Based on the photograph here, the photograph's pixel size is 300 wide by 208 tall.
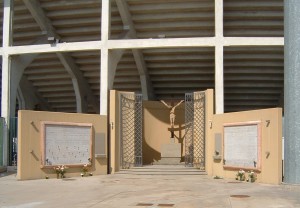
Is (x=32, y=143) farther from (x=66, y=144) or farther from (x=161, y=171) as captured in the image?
(x=161, y=171)

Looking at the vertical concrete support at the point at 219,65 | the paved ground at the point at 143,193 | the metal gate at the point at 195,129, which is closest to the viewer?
the paved ground at the point at 143,193

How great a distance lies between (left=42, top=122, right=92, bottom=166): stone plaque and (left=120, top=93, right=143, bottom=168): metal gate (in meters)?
2.02

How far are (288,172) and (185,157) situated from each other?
26.7 ft

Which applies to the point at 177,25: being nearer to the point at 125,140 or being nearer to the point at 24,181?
the point at 125,140

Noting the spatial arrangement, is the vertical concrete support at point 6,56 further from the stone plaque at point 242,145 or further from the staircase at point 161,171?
the stone plaque at point 242,145

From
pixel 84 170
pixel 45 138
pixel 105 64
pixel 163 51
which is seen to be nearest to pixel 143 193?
pixel 45 138

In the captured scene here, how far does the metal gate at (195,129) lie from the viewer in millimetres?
19688

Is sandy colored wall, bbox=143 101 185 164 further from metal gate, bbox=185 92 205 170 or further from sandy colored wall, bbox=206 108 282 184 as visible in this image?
sandy colored wall, bbox=206 108 282 184

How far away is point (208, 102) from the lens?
18.8 meters

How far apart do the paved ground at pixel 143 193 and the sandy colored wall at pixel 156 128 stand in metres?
5.41

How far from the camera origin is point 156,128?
2284 centimetres

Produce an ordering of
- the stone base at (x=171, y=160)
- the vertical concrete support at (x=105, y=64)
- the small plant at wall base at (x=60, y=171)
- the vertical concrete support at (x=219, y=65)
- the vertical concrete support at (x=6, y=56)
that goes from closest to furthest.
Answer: the small plant at wall base at (x=60, y=171)
the vertical concrete support at (x=219, y=65)
the vertical concrete support at (x=105, y=64)
the vertical concrete support at (x=6, y=56)
the stone base at (x=171, y=160)

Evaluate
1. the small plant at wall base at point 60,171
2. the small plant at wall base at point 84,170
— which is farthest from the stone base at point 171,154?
the small plant at wall base at point 60,171

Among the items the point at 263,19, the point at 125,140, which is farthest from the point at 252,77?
the point at 125,140
